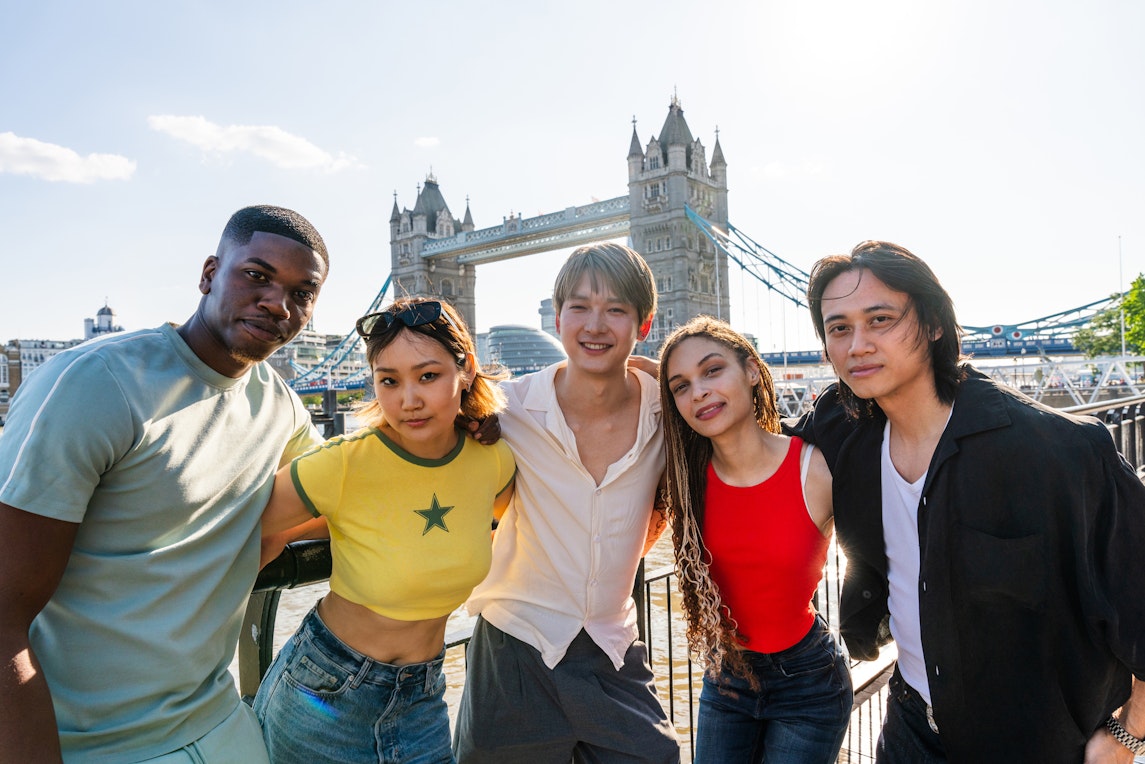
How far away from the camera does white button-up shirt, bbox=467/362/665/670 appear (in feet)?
5.48

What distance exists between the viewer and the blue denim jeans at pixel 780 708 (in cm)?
169

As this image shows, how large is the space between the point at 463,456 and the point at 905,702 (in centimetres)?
112

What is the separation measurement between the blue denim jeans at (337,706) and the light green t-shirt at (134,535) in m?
0.13

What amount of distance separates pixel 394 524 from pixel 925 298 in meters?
1.20

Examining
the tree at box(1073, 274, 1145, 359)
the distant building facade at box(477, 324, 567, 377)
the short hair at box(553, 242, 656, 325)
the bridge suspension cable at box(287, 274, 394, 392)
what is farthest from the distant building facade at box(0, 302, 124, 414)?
the short hair at box(553, 242, 656, 325)

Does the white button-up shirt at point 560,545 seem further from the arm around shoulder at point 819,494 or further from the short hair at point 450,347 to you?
the arm around shoulder at point 819,494

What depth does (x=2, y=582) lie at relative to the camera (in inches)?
39.4

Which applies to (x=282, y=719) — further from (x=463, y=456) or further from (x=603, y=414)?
(x=603, y=414)

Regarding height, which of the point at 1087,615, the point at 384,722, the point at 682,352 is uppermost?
the point at 682,352

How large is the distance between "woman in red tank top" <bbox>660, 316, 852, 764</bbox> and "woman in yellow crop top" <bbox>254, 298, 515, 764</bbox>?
0.53 m

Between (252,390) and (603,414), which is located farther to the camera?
(603,414)

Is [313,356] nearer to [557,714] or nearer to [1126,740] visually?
[557,714]

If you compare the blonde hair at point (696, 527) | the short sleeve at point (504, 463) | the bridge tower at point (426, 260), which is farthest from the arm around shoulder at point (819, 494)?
the bridge tower at point (426, 260)

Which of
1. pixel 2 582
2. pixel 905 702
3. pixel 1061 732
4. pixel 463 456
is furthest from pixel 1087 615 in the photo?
pixel 2 582
